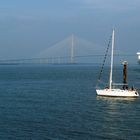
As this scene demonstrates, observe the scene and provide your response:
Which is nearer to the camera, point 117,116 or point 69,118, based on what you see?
point 69,118

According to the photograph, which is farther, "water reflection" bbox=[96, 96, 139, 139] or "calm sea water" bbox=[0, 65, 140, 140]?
"water reflection" bbox=[96, 96, 139, 139]

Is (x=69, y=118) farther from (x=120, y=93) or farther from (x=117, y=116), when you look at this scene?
(x=120, y=93)

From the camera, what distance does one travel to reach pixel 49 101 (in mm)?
46094

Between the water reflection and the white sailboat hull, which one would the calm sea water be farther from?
the white sailboat hull

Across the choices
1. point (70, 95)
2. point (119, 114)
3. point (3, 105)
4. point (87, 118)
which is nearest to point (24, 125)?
point (87, 118)

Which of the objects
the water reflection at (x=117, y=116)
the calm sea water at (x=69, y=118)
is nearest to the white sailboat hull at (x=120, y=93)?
the water reflection at (x=117, y=116)

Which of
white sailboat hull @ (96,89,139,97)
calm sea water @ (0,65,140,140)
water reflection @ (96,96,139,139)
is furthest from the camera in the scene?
white sailboat hull @ (96,89,139,97)

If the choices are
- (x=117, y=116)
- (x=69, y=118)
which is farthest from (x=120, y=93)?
(x=69, y=118)

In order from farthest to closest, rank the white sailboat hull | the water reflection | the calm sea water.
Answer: the white sailboat hull, the water reflection, the calm sea water

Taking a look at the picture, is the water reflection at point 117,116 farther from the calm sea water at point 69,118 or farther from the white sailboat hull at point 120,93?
the white sailboat hull at point 120,93

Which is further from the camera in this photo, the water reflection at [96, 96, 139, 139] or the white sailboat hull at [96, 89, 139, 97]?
the white sailboat hull at [96, 89, 139, 97]

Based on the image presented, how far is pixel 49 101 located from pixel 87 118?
40.5ft

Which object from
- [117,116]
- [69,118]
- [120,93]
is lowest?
[117,116]

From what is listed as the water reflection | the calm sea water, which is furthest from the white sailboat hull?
the calm sea water
